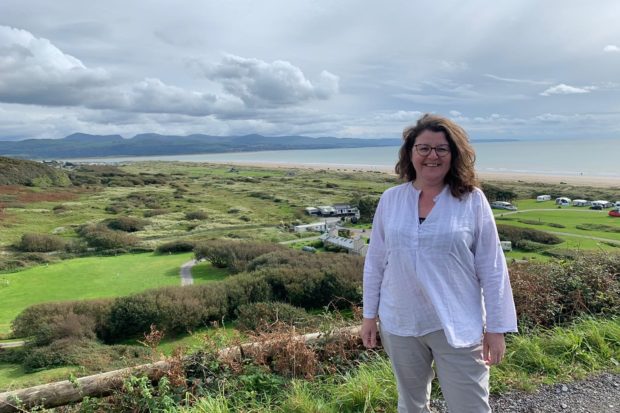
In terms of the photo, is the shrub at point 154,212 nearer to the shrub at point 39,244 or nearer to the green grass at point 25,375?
the shrub at point 39,244

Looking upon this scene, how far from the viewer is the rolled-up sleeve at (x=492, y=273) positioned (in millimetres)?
2459

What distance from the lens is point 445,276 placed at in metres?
2.48

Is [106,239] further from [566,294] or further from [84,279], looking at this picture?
[566,294]

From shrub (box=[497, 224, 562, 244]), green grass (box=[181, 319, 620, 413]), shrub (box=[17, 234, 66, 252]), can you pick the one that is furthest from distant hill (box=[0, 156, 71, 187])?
green grass (box=[181, 319, 620, 413])

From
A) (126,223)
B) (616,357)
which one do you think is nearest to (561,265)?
(616,357)

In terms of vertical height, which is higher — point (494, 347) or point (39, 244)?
point (494, 347)

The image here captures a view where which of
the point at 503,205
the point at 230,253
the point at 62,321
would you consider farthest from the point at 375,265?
the point at 503,205

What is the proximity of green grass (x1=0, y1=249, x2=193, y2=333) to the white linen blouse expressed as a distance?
18805 mm

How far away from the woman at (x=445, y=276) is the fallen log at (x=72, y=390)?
2.73 meters

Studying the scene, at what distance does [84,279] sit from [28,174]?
51.9 m

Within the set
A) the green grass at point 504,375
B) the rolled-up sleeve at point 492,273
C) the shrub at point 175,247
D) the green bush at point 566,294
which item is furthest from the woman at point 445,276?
the shrub at point 175,247

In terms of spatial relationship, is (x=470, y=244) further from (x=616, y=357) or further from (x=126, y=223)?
(x=126, y=223)

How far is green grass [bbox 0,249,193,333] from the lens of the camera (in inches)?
794

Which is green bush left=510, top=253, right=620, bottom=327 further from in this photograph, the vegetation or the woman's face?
the woman's face
